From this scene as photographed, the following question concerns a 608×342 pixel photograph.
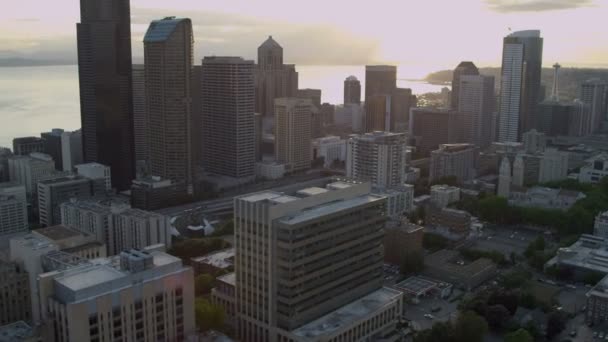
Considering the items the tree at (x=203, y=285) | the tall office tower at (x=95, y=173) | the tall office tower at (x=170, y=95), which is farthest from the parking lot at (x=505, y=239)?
the tall office tower at (x=95, y=173)

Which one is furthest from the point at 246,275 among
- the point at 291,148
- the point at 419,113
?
the point at 419,113

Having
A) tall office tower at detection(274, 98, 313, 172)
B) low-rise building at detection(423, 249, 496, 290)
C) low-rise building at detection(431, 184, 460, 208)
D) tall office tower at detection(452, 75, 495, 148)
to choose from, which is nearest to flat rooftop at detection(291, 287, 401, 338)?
low-rise building at detection(423, 249, 496, 290)

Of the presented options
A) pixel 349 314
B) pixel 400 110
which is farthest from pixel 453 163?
pixel 349 314

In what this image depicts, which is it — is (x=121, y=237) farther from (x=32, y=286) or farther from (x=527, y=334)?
(x=527, y=334)

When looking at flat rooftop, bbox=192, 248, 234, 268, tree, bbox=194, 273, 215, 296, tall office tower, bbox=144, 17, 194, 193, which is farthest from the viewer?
tall office tower, bbox=144, 17, 194, 193

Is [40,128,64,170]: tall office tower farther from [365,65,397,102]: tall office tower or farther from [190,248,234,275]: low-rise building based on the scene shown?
Result: [365,65,397,102]: tall office tower

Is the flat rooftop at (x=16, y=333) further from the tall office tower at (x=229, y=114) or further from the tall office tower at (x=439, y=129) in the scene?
the tall office tower at (x=439, y=129)

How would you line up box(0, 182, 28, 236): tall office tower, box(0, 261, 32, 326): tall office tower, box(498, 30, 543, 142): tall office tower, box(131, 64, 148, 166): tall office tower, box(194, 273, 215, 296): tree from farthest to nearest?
box(498, 30, 543, 142): tall office tower < box(131, 64, 148, 166): tall office tower < box(0, 182, 28, 236): tall office tower < box(194, 273, 215, 296): tree < box(0, 261, 32, 326): tall office tower
